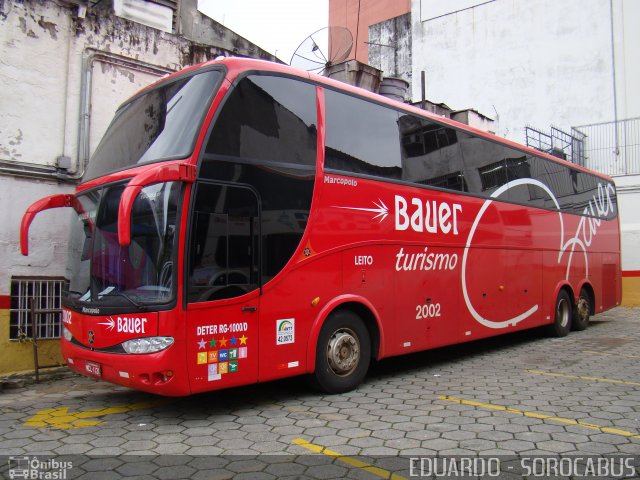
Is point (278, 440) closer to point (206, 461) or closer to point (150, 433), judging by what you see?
point (206, 461)

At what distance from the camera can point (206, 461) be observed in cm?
417

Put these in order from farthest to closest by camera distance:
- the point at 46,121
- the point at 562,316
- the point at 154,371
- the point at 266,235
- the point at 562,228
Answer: the point at 562,316
the point at 562,228
the point at 46,121
the point at 266,235
the point at 154,371

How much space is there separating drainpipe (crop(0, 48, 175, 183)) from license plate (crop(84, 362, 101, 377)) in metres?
3.59

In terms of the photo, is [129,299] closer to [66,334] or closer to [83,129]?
[66,334]

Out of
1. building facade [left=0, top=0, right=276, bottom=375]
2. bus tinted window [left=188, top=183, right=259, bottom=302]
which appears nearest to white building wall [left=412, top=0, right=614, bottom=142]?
building facade [left=0, top=0, right=276, bottom=375]

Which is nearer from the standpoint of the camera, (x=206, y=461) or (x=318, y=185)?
(x=206, y=461)

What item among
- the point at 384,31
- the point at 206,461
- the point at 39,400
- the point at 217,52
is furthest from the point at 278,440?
the point at 384,31

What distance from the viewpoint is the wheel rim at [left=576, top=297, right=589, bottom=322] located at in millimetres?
11850

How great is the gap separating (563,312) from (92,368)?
9381 mm

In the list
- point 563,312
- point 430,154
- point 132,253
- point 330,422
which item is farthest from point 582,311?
point 132,253

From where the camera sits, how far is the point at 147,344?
4.88 metres

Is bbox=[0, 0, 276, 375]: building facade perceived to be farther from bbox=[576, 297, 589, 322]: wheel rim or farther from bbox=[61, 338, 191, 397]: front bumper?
bbox=[576, 297, 589, 322]: wheel rim

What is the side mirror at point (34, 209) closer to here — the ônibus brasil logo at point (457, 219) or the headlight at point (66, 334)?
the headlight at point (66, 334)

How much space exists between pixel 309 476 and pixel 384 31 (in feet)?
83.3
